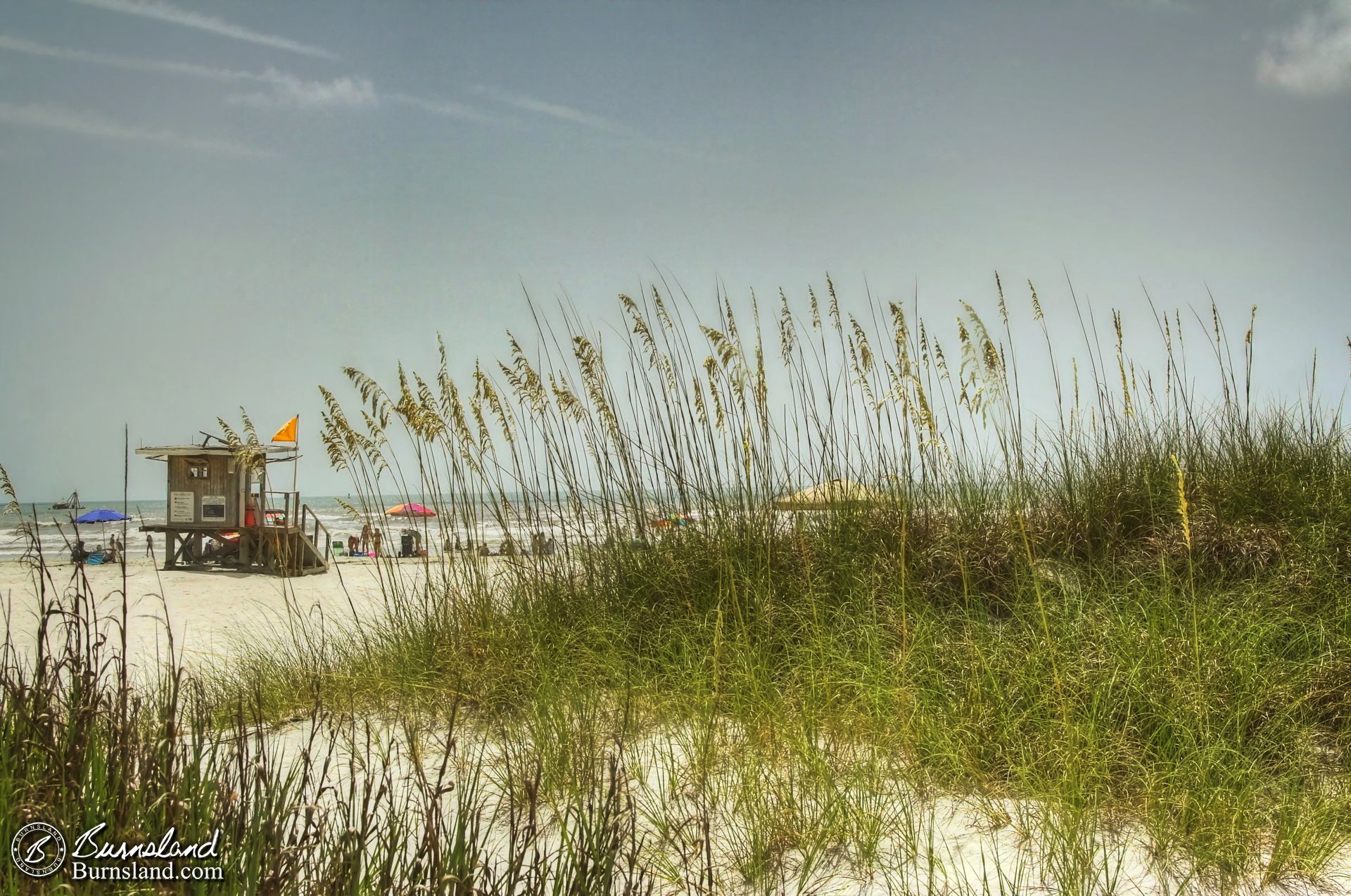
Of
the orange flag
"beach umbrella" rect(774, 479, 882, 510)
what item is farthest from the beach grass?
the orange flag

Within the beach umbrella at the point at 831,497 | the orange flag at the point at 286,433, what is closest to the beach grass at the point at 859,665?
the beach umbrella at the point at 831,497

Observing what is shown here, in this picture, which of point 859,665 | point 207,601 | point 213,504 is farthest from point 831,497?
point 213,504

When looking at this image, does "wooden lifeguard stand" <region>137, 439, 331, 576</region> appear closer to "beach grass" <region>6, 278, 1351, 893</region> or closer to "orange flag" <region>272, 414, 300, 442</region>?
"orange flag" <region>272, 414, 300, 442</region>

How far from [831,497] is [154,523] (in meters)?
17.9

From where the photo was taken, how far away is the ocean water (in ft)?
13.3

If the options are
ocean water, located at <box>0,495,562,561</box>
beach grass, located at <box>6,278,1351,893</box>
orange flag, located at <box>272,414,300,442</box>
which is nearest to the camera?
beach grass, located at <box>6,278,1351,893</box>

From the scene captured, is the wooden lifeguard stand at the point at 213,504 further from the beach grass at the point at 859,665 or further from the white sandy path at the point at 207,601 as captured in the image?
the beach grass at the point at 859,665

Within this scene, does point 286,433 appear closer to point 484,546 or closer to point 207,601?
point 207,601

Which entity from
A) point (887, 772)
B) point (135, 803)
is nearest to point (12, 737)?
point (135, 803)

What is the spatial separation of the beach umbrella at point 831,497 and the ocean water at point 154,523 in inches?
51.1

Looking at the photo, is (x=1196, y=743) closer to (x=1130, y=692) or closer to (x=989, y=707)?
(x=1130, y=692)

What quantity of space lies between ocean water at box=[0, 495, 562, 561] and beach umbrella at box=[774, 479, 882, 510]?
1.30m

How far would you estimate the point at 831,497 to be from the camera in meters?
4.44

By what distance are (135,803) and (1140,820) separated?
260cm
